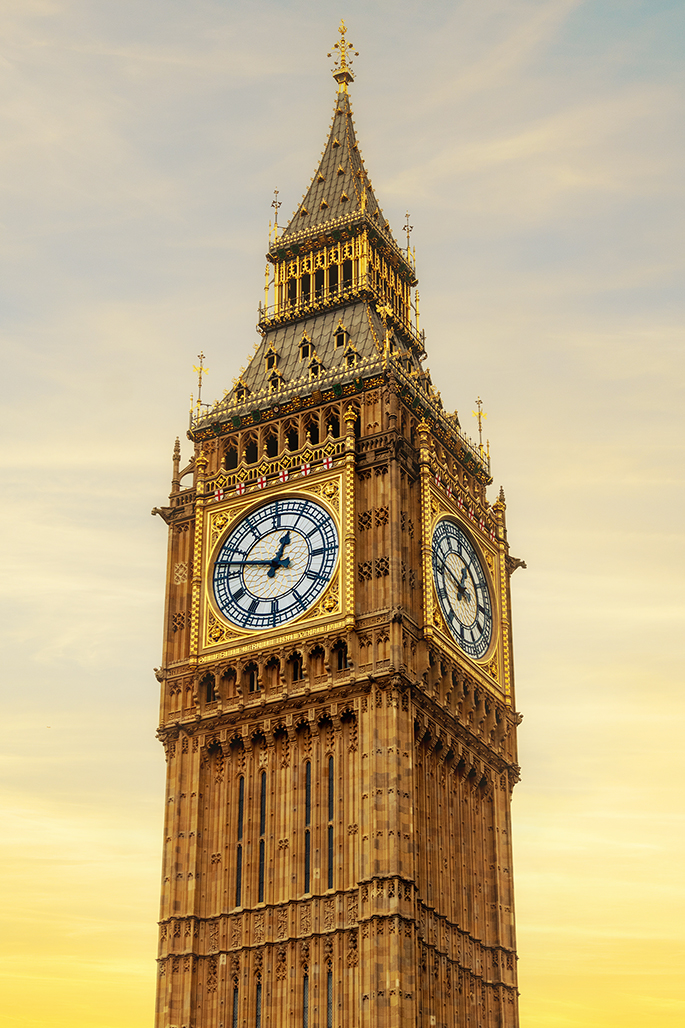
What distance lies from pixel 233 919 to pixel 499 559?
78.8 feet

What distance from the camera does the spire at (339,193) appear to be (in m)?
101

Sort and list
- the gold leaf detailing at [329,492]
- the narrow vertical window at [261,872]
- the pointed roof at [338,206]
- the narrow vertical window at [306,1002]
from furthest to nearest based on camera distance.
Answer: the pointed roof at [338,206] < the gold leaf detailing at [329,492] < the narrow vertical window at [261,872] < the narrow vertical window at [306,1002]

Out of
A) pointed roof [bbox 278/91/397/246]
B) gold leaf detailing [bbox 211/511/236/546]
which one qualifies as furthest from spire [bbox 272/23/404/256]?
gold leaf detailing [bbox 211/511/236/546]

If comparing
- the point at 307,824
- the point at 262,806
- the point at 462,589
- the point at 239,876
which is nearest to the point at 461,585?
the point at 462,589

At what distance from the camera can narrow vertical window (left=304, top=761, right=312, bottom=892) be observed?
77500 mm

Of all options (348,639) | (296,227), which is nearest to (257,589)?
(348,639)

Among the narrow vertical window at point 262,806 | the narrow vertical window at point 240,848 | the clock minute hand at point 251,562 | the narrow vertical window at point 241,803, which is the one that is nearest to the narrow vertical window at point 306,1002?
the narrow vertical window at point 240,848

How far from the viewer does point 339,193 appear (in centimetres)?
10281

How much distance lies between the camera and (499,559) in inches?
3629

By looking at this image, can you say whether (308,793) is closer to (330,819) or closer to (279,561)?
(330,819)

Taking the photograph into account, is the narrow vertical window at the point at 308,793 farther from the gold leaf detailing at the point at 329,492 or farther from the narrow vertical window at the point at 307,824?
the gold leaf detailing at the point at 329,492

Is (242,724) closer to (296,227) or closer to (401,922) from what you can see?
(401,922)

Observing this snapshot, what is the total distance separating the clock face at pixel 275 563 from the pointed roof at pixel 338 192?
830 inches

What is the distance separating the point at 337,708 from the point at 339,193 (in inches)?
1364
